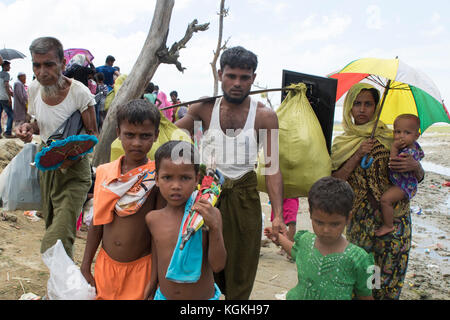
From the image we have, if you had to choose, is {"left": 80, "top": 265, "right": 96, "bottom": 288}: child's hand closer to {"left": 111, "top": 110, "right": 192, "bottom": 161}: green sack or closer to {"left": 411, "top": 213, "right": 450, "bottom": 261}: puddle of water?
{"left": 111, "top": 110, "right": 192, "bottom": 161}: green sack

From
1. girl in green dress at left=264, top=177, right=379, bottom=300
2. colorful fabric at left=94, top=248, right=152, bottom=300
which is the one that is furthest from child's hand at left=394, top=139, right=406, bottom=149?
colorful fabric at left=94, top=248, right=152, bottom=300

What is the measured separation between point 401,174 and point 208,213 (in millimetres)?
1561

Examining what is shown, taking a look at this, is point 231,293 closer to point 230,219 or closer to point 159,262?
point 230,219

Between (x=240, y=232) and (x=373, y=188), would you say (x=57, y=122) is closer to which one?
(x=240, y=232)

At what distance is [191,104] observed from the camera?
264 cm

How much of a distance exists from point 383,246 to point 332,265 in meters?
1.05

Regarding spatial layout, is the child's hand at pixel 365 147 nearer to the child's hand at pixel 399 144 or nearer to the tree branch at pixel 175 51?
the child's hand at pixel 399 144

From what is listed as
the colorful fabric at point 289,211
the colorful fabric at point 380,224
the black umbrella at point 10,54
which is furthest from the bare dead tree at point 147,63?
the black umbrella at point 10,54

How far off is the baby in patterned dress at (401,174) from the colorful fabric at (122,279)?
5.30ft

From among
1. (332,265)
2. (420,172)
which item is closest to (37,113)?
(332,265)

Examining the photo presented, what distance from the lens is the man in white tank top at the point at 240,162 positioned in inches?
95.6

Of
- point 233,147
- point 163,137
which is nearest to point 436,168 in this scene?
point 233,147

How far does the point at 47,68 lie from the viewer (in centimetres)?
255

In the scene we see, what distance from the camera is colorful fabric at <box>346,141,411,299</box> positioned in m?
2.64
